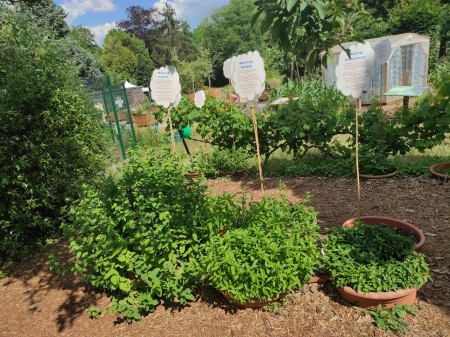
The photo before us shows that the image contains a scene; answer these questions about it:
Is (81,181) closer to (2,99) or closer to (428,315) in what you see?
(2,99)

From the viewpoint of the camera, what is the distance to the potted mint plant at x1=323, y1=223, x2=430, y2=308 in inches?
90.7

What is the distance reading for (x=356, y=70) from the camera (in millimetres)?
2885

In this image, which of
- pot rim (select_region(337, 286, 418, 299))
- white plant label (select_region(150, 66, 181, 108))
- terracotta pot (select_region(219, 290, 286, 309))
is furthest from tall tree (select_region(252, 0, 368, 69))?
white plant label (select_region(150, 66, 181, 108))

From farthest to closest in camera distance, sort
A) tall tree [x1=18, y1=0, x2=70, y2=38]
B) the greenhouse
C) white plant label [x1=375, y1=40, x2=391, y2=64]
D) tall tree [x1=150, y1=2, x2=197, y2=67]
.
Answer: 1. tall tree [x1=150, y1=2, x2=197, y2=67]
2. tall tree [x1=18, y1=0, x2=70, y2=38]
3. the greenhouse
4. white plant label [x1=375, y1=40, x2=391, y2=64]

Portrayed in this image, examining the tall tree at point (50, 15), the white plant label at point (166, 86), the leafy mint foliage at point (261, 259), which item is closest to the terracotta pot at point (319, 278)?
the leafy mint foliage at point (261, 259)

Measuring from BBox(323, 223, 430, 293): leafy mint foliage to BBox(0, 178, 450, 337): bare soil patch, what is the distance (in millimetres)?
223

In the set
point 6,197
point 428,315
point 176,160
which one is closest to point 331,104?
point 176,160

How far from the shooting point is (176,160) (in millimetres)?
3305

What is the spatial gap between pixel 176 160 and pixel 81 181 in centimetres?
196

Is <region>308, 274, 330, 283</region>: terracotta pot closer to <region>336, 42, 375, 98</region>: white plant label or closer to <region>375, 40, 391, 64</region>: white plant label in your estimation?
<region>336, 42, 375, 98</region>: white plant label

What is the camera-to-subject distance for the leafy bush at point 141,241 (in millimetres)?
2518

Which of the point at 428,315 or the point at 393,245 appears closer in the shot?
A: the point at 428,315

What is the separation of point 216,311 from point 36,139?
3.04m

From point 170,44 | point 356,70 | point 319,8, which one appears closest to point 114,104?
point 356,70
